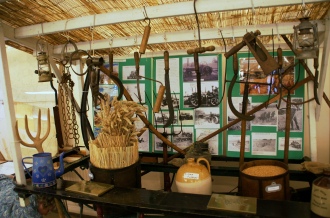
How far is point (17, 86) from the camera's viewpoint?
299 centimetres

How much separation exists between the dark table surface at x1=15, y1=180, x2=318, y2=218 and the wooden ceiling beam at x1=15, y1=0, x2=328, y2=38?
938 mm

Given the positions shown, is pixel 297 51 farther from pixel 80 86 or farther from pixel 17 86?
pixel 17 86

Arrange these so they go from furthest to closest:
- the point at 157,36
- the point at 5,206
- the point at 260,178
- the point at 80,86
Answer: the point at 80,86
the point at 5,206
the point at 157,36
the point at 260,178

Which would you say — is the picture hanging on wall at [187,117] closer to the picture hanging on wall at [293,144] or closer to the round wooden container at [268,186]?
the picture hanging on wall at [293,144]

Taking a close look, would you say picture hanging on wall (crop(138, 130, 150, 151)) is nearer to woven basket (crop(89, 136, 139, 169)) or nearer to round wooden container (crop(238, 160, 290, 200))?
woven basket (crop(89, 136, 139, 169))

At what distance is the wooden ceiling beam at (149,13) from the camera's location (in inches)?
44.9

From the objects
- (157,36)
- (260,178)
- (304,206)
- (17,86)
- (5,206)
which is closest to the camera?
(304,206)

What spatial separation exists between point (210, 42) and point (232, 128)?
743mm

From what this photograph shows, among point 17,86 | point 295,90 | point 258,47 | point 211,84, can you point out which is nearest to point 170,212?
point 258,47

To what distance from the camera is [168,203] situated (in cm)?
110

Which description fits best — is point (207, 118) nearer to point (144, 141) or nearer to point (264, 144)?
point (264, 144)

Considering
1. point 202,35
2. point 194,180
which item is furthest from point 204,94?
point 194,180

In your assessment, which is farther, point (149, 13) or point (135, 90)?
point (135, 90)

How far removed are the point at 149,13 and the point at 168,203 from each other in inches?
38.8
